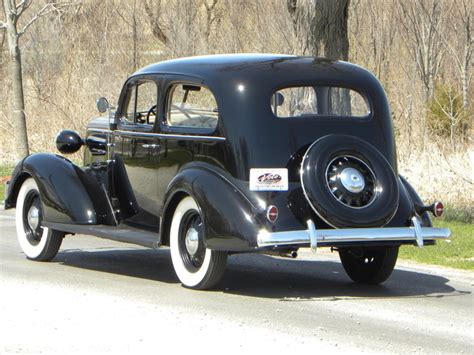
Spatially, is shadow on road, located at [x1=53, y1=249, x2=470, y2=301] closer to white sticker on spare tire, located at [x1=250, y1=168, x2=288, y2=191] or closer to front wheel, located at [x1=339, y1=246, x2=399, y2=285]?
front wheel, located at [x1=339, y1=246, x2=399, y2=285]

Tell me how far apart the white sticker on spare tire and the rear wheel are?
270 centimetres

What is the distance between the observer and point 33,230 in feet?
37.9

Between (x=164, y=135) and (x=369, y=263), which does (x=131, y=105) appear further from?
(x=369, y=263)

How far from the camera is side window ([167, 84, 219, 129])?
10133mm

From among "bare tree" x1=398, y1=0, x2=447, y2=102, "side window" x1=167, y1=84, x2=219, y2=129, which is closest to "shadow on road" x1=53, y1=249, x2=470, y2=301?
"side window" x1=167, y1=84, x2=219, y2=129

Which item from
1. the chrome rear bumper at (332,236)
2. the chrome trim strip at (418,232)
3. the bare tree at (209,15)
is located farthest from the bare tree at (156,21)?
the chrome rear bumper at (332,236)

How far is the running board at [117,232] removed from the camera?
10.0 metres

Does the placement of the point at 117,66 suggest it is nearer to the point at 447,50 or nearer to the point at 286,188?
the point at 447,50

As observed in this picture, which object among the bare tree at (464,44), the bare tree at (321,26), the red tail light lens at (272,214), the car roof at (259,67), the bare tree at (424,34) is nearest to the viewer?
the red tail light lens at (272,214)

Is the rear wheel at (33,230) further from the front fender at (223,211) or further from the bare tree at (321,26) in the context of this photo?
the bare tree at (321,26)

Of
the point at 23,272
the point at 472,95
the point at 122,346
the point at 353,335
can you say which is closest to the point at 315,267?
the point at 23,272

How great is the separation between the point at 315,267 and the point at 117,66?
16737 millimetres

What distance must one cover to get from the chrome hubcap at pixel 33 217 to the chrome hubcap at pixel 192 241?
2.31 metres

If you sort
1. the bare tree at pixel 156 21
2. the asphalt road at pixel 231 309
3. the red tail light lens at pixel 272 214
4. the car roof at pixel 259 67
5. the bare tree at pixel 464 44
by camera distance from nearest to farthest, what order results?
the asphalt road at pixel 231 309 < the red tail light lens at pixel 272 214 < the car roof at pixel 259 67 < the bare tree at pixel 464 44 < the bare tree at pixel 156 21
